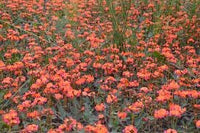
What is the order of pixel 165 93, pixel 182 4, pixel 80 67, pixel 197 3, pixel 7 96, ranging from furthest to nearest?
pixel 182 4 → pixel 197 3 → pixel 80 67 → pixel 7 96 → pixel 165 93

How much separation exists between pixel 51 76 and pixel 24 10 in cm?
225

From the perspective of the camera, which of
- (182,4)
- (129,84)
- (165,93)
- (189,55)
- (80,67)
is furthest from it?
(182,4)

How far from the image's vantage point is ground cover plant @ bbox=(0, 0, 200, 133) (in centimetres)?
275

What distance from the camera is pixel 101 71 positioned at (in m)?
3.54

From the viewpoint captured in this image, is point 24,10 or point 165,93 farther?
point 24,10

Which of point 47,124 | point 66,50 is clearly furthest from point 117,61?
point 47,124

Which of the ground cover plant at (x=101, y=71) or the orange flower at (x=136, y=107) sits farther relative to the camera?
the ground cover plant at (x=101, y=71)

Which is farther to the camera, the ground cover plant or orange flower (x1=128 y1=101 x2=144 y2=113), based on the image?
the ground cover plant

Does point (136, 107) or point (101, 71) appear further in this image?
point (101, 71)

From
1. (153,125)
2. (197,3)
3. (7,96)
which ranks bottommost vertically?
(153,125)

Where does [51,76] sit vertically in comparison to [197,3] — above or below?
below

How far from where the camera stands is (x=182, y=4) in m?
5.01

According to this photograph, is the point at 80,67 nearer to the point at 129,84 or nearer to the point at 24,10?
the point at 129,84

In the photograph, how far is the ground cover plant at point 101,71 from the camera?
9.02 feet
